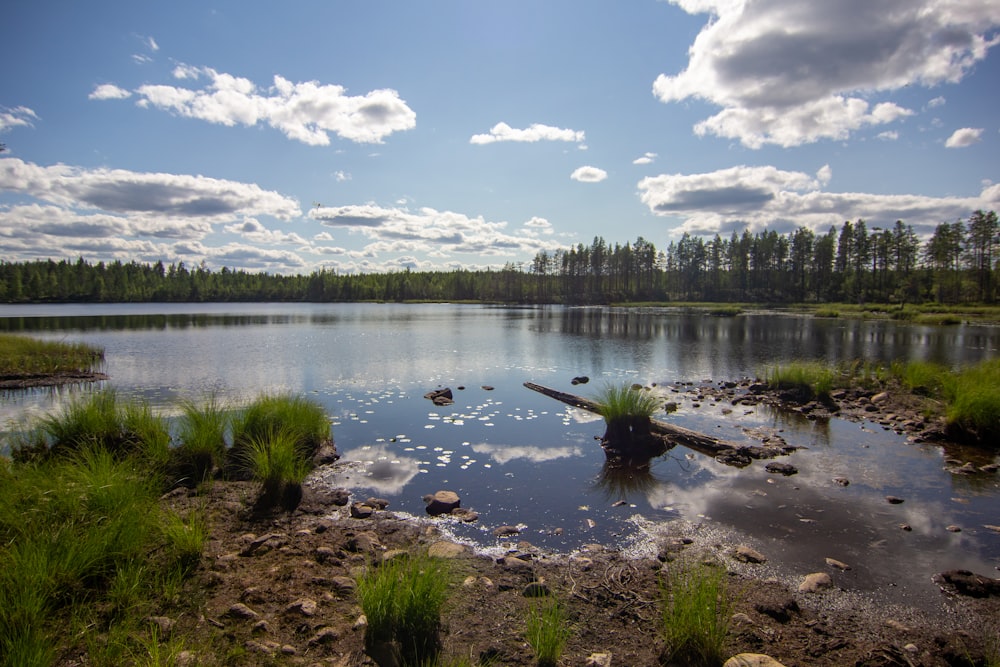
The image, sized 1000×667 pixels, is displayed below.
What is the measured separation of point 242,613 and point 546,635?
3.71 metres

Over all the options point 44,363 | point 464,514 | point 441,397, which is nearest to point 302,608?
point 464,514

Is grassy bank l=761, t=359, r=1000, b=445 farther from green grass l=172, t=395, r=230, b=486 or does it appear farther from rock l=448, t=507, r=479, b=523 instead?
green grass l=172, t=395, r=230, b=486

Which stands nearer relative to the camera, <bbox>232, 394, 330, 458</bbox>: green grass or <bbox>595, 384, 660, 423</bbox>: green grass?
<bbox>232, 394, 330, 458</bbox>: green grass

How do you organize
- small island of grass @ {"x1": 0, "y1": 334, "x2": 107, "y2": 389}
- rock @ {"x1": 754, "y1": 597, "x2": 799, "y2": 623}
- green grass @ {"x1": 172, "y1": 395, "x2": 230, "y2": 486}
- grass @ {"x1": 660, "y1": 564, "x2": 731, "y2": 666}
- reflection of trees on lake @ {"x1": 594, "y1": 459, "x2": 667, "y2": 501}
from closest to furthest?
grass @ {"x1": 660, "y1": 564, "x2": 731, "y2": 666} < rock @ {"x1": 754, "y1": 597, "x2": 799, "y2": 623} < green grass @ {"x1": 172, "y1": 395, "x2": 230, "y2": 486} < reflection of trees on lake @ {"x1": 594, "y1": 459, "x2": 667, "y2": 501} < small island of grass @ {"x1": 0, "y1": 334, "x2": 107, "y2": 389}

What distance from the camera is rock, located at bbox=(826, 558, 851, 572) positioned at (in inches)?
320

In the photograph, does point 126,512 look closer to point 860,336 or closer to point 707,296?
point 860,336

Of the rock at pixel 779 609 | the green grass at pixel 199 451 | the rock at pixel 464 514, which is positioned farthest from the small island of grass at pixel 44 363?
the rock at pixel 779 609

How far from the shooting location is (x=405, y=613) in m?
5.84

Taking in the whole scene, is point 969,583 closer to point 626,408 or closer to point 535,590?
point 535,590

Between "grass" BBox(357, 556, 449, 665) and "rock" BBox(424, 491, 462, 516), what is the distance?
4348mm

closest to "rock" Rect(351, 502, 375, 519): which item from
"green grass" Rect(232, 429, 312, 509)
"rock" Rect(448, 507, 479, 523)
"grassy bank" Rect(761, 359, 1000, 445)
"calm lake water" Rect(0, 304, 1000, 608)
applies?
"calm lake water" Rect(0, 304, 1000, 608)

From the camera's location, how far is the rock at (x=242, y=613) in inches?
241

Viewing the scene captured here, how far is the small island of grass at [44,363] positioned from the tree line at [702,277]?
381ft

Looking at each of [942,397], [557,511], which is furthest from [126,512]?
[942,397]
